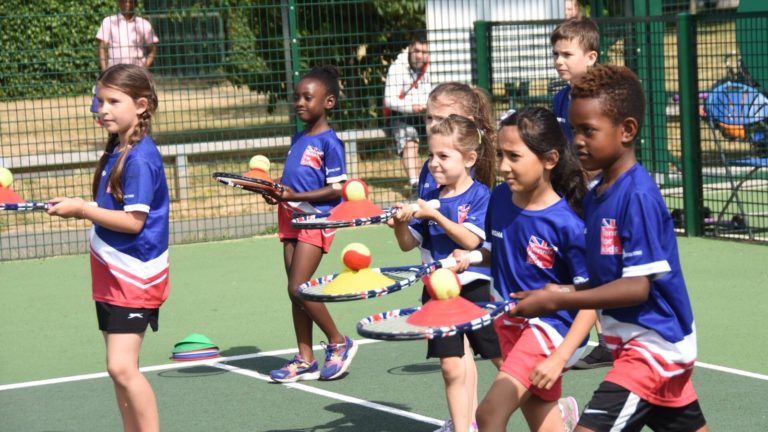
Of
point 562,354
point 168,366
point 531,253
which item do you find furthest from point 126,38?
point 562,354

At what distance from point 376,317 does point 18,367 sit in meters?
4.75

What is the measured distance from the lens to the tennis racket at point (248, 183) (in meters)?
6.59

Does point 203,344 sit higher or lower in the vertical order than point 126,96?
lower

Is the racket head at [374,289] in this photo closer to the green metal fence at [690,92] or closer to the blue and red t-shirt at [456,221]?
the blue and red t-shirt at [456,221]

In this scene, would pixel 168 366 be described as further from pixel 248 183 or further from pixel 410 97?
pixel 410 97

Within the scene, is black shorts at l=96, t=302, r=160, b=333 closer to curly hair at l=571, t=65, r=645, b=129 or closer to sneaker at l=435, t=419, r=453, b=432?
sneaker at l=435, t=419, r=453, b=432

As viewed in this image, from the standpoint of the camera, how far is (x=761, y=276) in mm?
10086

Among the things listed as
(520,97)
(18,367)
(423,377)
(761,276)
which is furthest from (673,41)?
(18,367)

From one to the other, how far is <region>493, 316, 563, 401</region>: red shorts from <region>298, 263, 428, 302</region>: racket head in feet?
1.46

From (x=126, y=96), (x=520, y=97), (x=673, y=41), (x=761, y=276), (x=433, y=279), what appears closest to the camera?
(x=433, y=279)

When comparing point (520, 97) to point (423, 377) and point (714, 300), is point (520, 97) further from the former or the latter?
point (423, 377)

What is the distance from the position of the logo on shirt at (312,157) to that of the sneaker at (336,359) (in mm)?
1172

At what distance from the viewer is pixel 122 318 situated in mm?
5477

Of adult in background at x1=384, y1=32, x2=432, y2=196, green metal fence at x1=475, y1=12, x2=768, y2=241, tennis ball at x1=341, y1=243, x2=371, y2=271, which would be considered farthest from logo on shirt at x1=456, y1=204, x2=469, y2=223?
adult in background at x1=384, y1=32, x2=432, y2=196
